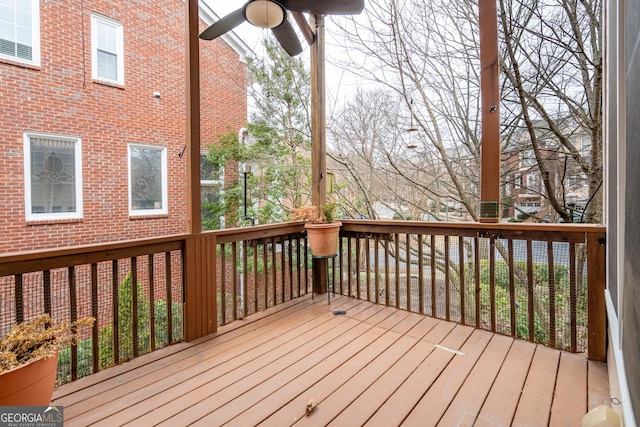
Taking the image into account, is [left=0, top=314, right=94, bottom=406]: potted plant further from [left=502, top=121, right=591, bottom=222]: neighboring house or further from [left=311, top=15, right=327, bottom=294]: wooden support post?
[left=502, top=121, right=591, bottom=222]: neighboring house

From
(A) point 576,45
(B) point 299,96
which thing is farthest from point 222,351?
(B) point 299,96

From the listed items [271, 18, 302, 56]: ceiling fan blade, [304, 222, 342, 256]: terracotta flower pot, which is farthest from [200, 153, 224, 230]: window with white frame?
[271, 18, 302, 56]: ceiling fan blade

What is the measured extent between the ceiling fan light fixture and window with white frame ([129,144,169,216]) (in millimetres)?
3962

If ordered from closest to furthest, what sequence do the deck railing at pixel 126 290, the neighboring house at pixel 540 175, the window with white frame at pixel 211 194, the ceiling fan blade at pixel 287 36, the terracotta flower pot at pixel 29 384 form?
1. the terracotta flower pot at pixel 29 384
2. the deck railing at pixel 126 290
3. the ceiling fan blade at pixel 287 36
4. the neighboring house at pixel 540 175
5. the window with white frame at pixel 211 194

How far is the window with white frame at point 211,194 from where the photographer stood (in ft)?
20.0

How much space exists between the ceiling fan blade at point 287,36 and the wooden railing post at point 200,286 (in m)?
1.86

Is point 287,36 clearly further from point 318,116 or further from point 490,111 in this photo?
point 490,111

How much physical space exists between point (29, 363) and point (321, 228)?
2140 mm

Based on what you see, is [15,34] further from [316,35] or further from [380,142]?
[380,142]

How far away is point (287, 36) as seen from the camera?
2678 mm

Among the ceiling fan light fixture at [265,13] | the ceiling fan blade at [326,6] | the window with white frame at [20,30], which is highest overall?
the window with white frame at [20,30]

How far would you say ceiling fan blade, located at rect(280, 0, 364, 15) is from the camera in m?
2.40

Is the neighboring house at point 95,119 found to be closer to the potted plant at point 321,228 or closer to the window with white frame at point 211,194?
the window with white frame at point 211,194

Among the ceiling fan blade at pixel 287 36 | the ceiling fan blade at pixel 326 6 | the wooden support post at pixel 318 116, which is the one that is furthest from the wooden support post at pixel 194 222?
the wooden support post at pixel 318 116
